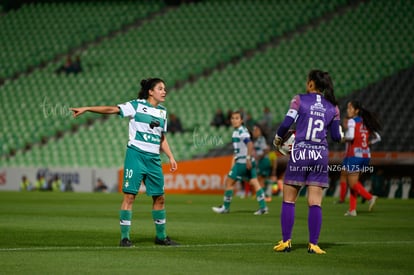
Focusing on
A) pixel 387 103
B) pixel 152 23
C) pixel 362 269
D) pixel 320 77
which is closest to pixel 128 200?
pixel 320 77

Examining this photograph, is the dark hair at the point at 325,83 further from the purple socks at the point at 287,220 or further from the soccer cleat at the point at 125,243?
the soccer cleat at the point at 125,243

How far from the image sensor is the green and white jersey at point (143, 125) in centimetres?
1120

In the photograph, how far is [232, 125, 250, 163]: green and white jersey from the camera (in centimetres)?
1923

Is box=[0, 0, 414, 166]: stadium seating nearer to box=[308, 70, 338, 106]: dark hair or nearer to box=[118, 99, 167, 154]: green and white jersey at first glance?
box=[118, 99, 167, 154]: green and white jersey

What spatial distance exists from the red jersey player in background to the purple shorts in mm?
8403

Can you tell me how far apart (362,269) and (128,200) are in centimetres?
357

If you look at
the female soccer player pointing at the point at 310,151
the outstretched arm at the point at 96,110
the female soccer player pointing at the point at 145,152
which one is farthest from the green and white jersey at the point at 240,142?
the female soccer player pointing at the point at 310,151

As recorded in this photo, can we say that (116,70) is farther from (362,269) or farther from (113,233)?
(362,269)

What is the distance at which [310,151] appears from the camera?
34.0 feet

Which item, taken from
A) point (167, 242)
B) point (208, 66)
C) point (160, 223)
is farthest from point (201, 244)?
point (208, 66)

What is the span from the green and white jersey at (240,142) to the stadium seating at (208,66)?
43.3 feet

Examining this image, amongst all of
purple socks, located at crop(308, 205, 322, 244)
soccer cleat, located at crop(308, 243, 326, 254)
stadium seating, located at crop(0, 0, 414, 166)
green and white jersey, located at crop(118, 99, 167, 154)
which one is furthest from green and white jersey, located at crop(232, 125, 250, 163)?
stadium seating, located at crop(0, 0, 414, 166)

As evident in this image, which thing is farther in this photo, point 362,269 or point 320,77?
point 320,77

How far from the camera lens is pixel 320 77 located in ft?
34.2
